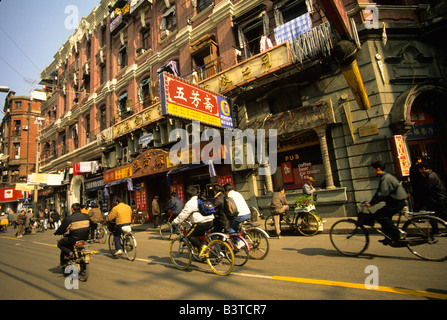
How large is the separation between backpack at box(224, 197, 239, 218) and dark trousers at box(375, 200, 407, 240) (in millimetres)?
2893

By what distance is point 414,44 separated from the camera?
966cm

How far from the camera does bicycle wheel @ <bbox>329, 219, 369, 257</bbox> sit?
190 inches

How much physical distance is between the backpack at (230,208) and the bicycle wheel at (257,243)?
72 cm

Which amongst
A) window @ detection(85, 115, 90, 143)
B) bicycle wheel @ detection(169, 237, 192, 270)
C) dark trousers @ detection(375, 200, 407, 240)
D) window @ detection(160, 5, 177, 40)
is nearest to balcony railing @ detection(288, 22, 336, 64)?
dark trousers @ detection(375, 200, 407, 240)

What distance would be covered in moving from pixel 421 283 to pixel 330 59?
9.25 metres

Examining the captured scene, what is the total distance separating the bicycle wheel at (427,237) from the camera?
4.18 m

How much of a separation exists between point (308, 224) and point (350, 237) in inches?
107

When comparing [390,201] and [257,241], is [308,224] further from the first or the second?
[390,201]

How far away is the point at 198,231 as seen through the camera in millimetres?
4992

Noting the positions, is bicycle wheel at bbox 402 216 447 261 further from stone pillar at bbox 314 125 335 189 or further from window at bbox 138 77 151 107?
window at bbox 138 77 151 107
